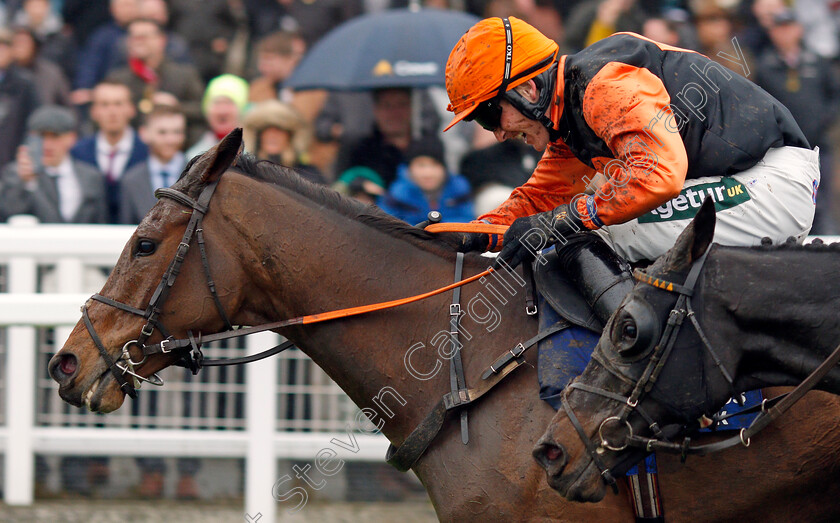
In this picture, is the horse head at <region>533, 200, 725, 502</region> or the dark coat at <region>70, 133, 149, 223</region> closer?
the horse head at <region>533, 200, 725, 502</region>

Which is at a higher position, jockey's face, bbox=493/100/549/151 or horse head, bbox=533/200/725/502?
jockey's face, bbox=493/100/549/151

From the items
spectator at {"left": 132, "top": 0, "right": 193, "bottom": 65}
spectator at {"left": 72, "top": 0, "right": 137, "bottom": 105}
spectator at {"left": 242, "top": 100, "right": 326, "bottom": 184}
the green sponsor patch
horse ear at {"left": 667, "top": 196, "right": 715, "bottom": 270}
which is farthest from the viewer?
spectator at {"left": 72, "top": 0, "right": 137, "bottom": 105}

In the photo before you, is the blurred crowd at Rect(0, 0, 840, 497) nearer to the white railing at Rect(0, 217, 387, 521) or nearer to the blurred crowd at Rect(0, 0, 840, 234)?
the blurred crowd at Rect(0, 0, 840, 234)

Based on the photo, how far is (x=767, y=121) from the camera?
11.2 feet

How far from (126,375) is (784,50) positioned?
211 inches

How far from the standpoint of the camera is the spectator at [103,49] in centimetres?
802

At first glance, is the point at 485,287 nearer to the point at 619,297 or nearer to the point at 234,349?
the point at 619,297

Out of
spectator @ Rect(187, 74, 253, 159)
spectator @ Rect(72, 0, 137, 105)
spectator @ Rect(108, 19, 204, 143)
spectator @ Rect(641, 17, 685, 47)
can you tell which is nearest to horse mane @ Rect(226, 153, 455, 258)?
spectator @ Rect(187, 74, 253, 159)

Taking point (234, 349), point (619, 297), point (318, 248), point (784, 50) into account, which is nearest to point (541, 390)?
point (619, 297)

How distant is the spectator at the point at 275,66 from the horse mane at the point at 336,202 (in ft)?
12.7

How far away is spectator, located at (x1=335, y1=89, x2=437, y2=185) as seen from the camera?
661cm

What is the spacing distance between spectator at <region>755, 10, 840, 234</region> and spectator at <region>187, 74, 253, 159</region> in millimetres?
3545

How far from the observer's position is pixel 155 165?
6453mm

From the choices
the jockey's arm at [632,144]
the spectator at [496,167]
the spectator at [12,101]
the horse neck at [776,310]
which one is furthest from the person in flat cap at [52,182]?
the horse neck at [776,310]
